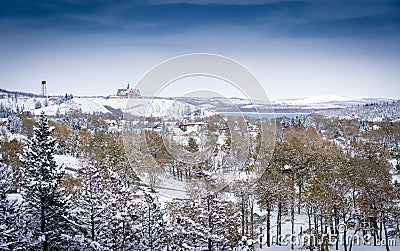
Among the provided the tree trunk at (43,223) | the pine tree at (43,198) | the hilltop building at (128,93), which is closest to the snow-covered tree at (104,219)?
the pine tree at (43,198)

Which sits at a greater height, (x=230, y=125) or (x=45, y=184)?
(x=230, y=125)

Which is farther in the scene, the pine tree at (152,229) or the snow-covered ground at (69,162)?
the snow-covered ground at (69,162)

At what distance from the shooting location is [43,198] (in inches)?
436

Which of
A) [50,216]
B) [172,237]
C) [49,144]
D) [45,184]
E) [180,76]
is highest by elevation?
[180,76]

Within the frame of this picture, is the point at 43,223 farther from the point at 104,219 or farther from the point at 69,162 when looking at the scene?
the point at 69,162

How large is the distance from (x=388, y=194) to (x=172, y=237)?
1179 centimetres

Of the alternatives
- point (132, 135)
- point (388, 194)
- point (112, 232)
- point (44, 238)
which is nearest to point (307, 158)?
point (388, 194)

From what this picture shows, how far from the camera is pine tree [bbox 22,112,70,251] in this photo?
11000 millimetres

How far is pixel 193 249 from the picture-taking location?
34.4 ft

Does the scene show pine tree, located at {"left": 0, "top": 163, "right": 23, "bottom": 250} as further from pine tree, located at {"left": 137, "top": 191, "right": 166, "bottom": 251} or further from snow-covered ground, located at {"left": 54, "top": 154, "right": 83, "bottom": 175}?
snow-covered ground, located at {"left": 54, "top": 154, "right": 83, "bottom": 175}

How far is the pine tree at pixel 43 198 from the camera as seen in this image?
11000 millimetres

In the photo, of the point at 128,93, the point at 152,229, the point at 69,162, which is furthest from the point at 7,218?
the point at 69,162

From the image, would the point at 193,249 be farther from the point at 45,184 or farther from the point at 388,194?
the point at 388,194

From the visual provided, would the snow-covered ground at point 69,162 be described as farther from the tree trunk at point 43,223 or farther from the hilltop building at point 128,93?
the tree trunk at point 43,223
